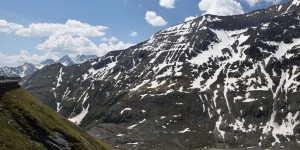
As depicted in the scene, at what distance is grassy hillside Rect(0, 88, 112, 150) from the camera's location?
150 feet

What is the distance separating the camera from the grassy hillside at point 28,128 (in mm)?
45872

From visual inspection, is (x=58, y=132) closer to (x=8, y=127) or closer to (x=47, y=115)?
(x=47, y=115)

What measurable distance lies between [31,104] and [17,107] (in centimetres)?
735

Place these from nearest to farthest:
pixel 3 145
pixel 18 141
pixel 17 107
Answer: pixel 3 145
pixel 18 141
pixel 17 107

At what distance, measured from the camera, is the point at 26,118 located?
52.5 m

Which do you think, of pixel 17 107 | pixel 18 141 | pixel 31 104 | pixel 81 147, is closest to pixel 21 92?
pixel 31 104

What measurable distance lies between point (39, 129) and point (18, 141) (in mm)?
7332

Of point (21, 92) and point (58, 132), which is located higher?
point (21, 92)

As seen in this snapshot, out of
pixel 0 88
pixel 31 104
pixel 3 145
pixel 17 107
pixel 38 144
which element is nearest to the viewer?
pixel 3 145

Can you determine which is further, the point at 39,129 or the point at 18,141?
the point at 39,129

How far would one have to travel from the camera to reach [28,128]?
50.7 m

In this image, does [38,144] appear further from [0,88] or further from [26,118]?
[0,88]

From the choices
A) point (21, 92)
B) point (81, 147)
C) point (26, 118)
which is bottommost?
point (81, 147)

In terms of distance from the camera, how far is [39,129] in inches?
2074
